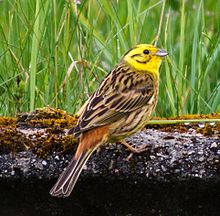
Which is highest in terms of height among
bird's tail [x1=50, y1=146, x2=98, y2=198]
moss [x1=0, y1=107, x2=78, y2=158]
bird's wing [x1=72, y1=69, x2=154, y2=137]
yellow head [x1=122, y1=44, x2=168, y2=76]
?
yellow head [x1=122, y1=44, x2=168, y2=76]

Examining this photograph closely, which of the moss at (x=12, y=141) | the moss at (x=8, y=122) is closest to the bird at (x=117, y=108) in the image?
the moss at (x=12, y=141)

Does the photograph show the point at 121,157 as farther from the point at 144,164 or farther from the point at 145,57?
the point at 145,57

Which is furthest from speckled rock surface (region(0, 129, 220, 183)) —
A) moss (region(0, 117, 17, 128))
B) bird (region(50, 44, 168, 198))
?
moss (region(0, 117, 17, 128))

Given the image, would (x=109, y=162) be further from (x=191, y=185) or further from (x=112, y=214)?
(x=191, y=185)

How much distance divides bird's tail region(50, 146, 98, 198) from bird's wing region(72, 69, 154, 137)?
9.2 inches

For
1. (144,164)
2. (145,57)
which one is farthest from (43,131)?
(145,57)

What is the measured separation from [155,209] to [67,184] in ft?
1.58

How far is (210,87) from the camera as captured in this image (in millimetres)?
4031

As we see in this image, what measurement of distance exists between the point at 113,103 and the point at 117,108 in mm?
49

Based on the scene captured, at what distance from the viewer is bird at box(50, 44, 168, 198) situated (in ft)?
7.34

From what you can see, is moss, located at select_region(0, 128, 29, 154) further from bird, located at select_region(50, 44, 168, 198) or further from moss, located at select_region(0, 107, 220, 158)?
bird, located at select_region(50, 44, 168, 198)

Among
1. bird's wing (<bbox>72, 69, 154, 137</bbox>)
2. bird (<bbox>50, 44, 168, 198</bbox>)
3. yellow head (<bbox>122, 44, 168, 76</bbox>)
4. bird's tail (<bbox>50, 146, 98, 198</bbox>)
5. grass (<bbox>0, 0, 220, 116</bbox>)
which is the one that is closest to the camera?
bird's tail (<bbox>50, 146, 98, 198</bbox>)

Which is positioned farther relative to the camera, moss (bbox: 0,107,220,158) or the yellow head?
the yellow head

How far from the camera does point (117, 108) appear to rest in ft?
8.93
